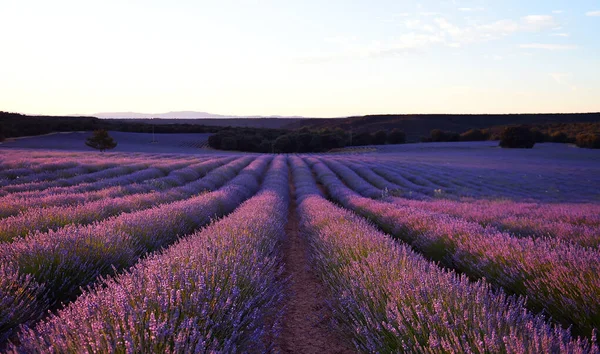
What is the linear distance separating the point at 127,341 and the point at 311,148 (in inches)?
2397


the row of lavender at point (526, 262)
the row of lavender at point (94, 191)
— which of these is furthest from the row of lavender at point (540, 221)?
the row of lavender at point (94, 191)

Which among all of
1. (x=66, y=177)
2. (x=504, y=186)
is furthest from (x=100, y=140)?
(x=504, y=186)

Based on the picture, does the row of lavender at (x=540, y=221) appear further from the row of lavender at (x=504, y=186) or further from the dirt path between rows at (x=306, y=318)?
the row of lavender at (x=504, y=186)

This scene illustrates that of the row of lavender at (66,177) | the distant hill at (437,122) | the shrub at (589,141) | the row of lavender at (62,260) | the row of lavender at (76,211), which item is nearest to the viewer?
the row of lavender at (62,260)

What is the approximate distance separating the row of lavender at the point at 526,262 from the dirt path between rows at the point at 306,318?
5.38ft

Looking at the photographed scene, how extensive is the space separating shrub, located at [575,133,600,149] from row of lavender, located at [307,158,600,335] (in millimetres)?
51026

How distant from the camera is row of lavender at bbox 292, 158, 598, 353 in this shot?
1991 mm

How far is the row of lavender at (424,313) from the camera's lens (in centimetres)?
199

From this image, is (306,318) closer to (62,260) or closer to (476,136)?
(62,260)

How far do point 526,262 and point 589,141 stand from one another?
54.1 meters

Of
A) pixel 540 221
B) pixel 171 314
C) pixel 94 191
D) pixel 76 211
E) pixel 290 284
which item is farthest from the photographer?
pixel 94 191

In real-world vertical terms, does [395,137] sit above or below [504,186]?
below

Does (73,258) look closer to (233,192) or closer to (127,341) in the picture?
(127,341)

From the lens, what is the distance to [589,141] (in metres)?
47.3
